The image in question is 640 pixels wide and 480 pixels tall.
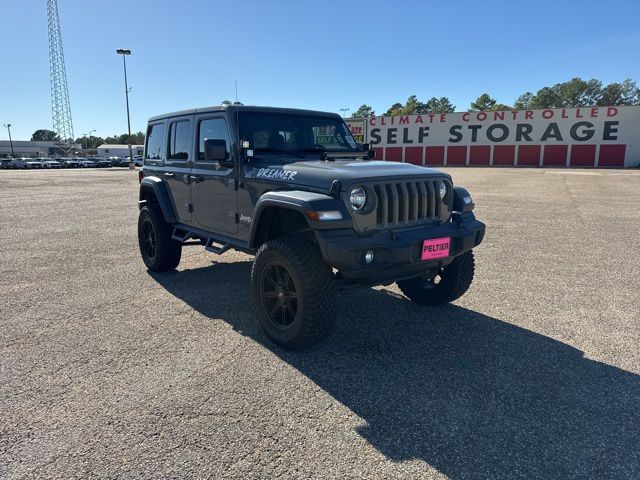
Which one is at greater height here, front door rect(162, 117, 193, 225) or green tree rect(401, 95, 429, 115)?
green tree rect(401, 95, 429, 115)

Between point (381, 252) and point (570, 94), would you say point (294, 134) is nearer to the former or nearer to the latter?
point (381, 252)

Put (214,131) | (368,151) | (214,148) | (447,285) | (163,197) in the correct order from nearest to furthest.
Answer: (214,148) < (447,285) < (214,131) < (368,151) < (163,197)

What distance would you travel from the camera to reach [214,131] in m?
4.59

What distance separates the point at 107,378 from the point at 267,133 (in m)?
2.67

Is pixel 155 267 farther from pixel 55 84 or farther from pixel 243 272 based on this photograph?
pixel 55 84

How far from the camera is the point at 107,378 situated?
3141 millimetres

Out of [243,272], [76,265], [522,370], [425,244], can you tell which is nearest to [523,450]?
[522,370]

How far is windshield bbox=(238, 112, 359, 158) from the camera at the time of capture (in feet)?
14.3

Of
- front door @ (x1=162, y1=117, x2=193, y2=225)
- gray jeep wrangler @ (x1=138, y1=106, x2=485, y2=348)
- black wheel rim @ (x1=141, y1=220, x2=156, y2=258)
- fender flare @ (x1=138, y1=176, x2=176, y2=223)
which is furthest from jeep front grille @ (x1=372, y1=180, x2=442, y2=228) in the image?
black wheel rim @ (x1=141, y1=220, x2=156, y2=258)

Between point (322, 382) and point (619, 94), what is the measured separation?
121619 mm

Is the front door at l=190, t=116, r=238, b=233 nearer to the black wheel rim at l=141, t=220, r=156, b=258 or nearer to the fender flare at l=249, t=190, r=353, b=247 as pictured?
the fender flare at l=249, t=190, r=353, b=247

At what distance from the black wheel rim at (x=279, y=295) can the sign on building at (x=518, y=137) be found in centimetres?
3567

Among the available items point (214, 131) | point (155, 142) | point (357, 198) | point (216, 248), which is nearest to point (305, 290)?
point (357, 198)

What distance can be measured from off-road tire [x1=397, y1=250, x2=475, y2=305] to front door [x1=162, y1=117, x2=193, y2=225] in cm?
272
